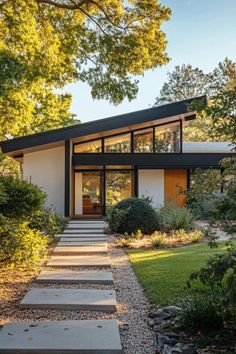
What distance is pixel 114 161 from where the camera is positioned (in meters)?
17.8

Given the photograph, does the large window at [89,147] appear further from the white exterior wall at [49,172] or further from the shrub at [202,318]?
the shrub at [202,318]

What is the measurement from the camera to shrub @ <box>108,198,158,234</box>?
12258mm

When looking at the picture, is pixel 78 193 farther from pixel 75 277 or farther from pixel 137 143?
pixel 75 277

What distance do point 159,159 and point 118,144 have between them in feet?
6.91

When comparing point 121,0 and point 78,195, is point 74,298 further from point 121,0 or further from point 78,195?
point 78,195

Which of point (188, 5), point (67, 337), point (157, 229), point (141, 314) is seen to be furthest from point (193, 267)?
point (188, 5)

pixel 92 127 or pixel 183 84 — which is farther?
pixel 183 84

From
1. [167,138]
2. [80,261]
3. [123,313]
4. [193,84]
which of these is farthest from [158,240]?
[193,84]

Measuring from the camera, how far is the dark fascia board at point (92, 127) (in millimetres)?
15758

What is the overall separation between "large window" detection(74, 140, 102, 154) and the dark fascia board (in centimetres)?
174

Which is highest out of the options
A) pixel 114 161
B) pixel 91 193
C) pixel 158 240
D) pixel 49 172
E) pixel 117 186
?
pixel 114 161

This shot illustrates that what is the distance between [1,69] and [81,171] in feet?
33.6

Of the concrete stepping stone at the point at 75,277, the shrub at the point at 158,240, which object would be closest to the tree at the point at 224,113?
the concrete stepping stone at the point at 75,277

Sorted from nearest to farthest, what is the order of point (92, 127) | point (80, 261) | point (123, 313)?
point (123, 313)
point (80, 261)
point (92, 127)
